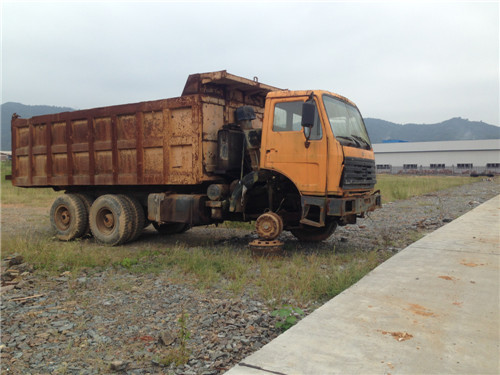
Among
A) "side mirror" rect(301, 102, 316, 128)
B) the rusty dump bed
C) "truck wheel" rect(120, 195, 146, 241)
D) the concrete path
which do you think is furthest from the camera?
"truck wheel" rect(120, 195, 146, 241)

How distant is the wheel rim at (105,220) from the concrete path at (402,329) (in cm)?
548

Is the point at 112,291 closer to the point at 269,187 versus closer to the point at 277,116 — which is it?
the point at 269,187

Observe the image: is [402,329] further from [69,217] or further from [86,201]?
[69,217]

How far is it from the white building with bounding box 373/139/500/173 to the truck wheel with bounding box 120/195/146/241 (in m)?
59.9

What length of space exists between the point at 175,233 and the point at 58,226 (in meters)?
2.62

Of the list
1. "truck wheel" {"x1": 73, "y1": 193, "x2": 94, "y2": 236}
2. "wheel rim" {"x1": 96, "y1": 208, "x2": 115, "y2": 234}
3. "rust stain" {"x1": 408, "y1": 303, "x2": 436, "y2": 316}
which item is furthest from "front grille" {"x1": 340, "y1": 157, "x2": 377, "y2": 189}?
"truck wheel" {"x1": 73, "y1": 193, "x2": 94, "y2": 236}

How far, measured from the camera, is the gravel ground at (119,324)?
3.25 m

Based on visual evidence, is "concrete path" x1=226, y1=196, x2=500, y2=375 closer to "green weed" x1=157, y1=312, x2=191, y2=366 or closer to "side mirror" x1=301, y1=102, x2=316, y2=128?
"green weed" x1=157, y1=312, x2=191, y2=366

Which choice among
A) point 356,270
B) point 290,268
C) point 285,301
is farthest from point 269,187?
point 285,301

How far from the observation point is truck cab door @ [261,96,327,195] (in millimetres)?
6266

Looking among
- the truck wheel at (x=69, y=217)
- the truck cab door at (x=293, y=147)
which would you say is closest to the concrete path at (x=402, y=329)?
the truck cab door at (x=293, y=147)

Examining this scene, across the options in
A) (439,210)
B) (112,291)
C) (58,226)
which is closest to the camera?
(112,291)

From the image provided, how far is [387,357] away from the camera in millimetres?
2875

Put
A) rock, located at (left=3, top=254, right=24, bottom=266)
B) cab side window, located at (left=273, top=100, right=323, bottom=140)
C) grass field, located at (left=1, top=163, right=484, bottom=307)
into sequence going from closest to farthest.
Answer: grass field, located at (left=1, top=163, right=484, bottom=307) → rock, located at (left=3, top=254, right=24, bottom=266) → cab side window, located at (left=273, top=100, right=323, bottom=140)
